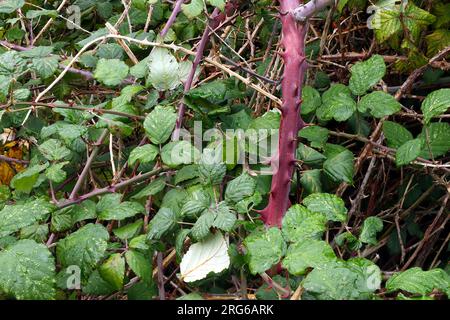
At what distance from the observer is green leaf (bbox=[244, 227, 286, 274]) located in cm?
85

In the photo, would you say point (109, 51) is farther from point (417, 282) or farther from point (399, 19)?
point (417, 282)

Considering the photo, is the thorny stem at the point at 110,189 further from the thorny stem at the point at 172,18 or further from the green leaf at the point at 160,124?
the thorny stem at the point at 172,18

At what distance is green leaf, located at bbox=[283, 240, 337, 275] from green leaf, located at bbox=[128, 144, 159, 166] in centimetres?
30

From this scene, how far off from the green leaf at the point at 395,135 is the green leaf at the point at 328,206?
0.23 meters

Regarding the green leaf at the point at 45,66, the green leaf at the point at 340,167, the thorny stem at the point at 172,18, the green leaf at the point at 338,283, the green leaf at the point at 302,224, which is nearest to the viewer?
the green leaf at the point at 338,283

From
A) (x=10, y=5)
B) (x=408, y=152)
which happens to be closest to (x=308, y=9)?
(x=408, y=152)

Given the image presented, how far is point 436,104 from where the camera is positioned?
109cm

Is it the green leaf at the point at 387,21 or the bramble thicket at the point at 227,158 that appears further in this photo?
the green leaf at the point at 387,21

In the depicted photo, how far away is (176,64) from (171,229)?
0.34 m

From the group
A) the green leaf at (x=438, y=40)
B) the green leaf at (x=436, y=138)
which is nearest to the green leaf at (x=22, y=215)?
the green leaf at (x=436, y=138)

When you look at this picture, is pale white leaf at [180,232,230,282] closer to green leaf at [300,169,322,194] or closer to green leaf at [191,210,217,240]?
green leaf at [191,210,217,240]

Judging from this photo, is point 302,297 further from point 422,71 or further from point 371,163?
point 422,71

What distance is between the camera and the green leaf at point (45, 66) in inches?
47.3
